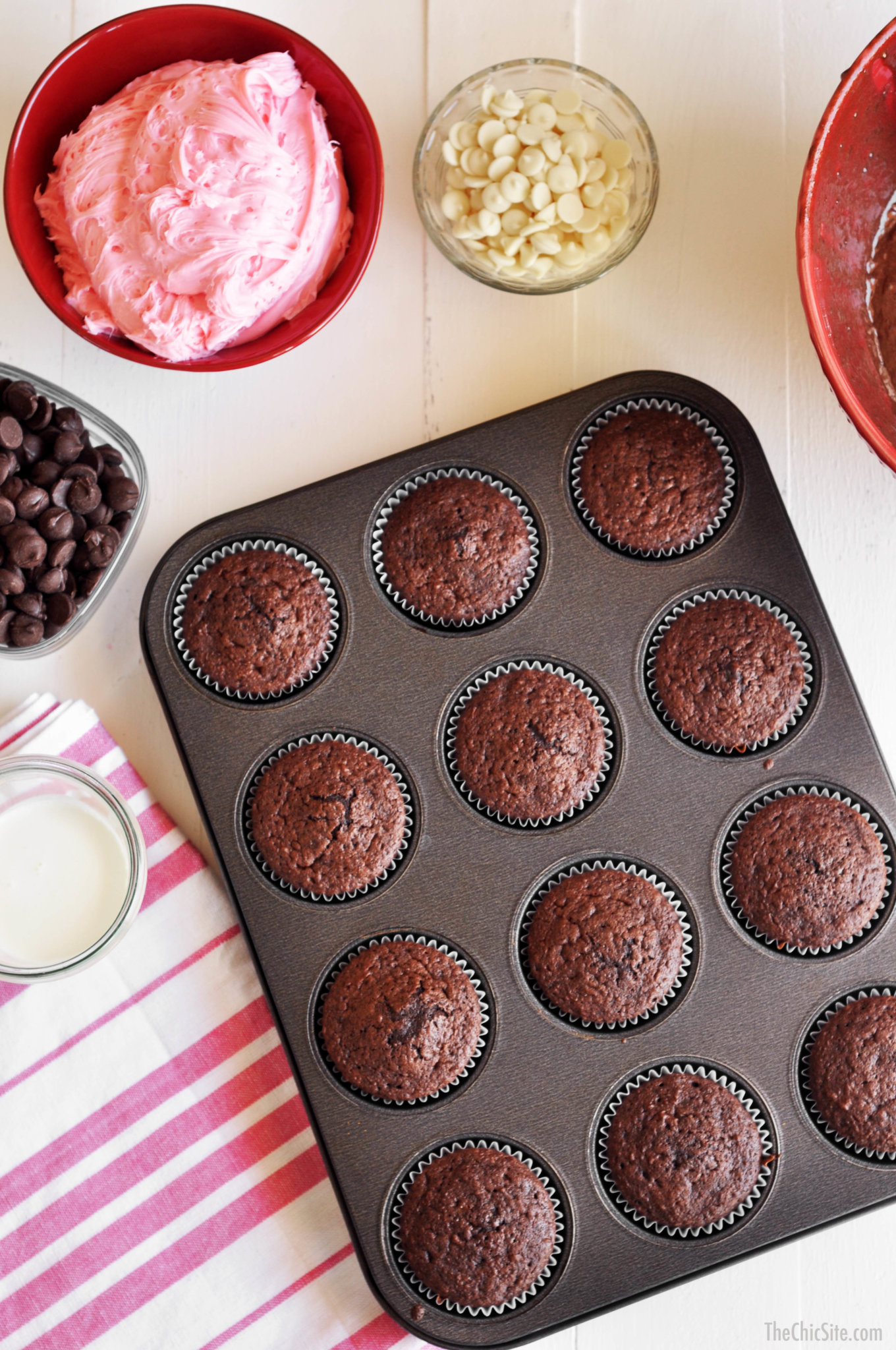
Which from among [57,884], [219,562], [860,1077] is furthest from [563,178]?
[860,1077]

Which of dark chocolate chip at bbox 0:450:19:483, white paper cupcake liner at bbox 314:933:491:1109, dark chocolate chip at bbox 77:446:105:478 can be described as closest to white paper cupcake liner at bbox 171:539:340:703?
dark chocolate chip at bbox 77:446:105:478

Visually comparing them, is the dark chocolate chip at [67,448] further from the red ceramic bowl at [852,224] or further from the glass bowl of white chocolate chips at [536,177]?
the red ceramic bowl at [852,224]

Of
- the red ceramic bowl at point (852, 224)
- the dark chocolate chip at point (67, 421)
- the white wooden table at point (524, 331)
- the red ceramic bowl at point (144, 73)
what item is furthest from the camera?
the white wooden table at point (524, 331)

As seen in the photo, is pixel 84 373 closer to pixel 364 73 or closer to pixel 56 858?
pixel 364 73

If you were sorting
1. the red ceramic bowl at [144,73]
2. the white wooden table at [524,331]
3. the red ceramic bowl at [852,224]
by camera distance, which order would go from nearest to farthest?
1. the red ceramic bowl at [852,224]
2. the red ceramic bowl at [144,73]
3. the white wooden table at [524,331]

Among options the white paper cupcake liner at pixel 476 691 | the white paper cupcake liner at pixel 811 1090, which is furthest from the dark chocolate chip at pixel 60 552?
the white paper cupcake liner at pixel 811 1090

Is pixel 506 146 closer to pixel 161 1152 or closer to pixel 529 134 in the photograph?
pixel 529 134

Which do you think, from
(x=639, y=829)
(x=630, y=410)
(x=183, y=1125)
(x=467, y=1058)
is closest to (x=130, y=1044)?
(x=183, y=1125)
